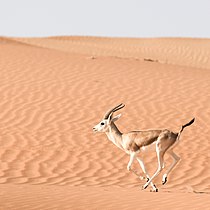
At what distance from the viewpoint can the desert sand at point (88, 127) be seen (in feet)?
29.2

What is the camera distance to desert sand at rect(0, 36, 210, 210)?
8898mm

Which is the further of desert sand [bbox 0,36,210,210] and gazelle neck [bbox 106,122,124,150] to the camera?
gazelle neck [bbox 106,122,124,150]

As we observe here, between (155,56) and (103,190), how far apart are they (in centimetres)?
3668

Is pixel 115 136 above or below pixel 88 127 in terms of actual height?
below

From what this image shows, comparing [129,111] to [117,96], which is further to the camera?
[117,96]

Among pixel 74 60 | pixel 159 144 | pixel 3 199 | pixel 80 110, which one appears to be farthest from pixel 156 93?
pixel 3 199

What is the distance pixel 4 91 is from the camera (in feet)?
60.5

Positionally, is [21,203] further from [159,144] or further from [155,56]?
[155,56]

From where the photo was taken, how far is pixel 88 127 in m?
15.6

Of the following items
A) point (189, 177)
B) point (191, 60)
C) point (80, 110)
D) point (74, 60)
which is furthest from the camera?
point (191, 60)

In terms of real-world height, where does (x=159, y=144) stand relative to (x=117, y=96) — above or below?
below

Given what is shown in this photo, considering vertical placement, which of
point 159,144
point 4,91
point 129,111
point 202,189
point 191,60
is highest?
point 191,60

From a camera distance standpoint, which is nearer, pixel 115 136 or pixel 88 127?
pixel 115 136

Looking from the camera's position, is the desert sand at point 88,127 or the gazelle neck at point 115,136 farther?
the gazelle neck at point 115,136
